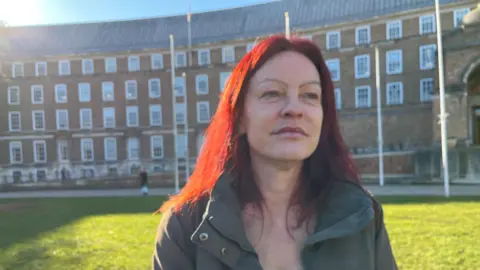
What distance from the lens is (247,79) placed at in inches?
Answer: 74.0

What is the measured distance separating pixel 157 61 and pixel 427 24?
32057mm

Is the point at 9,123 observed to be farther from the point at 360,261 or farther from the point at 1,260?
the point at 360,261

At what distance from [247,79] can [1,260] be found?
7859mm

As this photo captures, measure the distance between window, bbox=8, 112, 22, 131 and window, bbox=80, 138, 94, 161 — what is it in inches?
375

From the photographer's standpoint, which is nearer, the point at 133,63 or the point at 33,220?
the point at 33,220

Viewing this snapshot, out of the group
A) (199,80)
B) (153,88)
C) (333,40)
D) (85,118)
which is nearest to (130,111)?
(153,88)

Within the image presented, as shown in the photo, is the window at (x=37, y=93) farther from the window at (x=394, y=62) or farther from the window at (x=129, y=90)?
the window at (x=394, y=62)

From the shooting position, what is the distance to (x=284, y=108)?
178 cm

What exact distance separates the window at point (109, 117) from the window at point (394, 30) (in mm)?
34636

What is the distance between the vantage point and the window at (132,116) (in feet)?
172

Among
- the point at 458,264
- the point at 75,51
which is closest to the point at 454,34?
the point at 458,264

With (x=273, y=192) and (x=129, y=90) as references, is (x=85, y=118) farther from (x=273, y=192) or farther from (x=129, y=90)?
(x=273, y=192)

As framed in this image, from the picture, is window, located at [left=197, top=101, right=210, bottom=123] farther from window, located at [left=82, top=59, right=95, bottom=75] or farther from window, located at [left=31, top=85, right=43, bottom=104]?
window, located at [left=31, top=85, right=43, bottom=104]

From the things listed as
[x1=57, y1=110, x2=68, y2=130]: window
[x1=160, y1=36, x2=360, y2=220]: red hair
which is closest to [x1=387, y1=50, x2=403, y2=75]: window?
[x1=57, y1=110, x2=68, y2=130]: window
